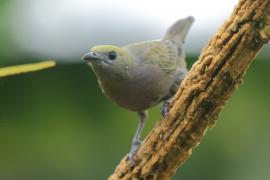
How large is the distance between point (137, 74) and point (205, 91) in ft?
5.03

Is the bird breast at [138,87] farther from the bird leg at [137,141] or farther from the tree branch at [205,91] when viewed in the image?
the tree branch at [205,91]

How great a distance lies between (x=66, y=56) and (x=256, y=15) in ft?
11.8

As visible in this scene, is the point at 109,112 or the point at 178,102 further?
the point at 109,112

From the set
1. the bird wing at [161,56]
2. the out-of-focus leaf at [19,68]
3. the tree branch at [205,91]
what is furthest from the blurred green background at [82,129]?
the out-of-focus leaf at [19,68]

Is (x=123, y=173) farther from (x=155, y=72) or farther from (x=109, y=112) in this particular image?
(x=109, y=112)

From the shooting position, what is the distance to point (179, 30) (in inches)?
198

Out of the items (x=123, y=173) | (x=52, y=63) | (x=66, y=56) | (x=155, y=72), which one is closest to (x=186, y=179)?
(x=66, y=56)

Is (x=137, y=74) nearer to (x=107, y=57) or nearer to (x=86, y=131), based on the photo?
(x=107, y=57)

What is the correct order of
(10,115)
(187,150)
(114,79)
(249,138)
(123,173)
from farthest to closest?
(249,138), (10,115), (114,79), (123,173), (187,150)

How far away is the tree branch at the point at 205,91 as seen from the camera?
2299 mm

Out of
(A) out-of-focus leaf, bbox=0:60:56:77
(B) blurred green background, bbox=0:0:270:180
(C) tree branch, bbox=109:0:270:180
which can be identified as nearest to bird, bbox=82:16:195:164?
(C) tree branch, bbox=109:0:270:180

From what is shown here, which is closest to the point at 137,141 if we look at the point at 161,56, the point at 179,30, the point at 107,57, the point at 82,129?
the point at 107,57

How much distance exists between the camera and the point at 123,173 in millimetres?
2801

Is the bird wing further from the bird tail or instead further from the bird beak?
the bird beak
